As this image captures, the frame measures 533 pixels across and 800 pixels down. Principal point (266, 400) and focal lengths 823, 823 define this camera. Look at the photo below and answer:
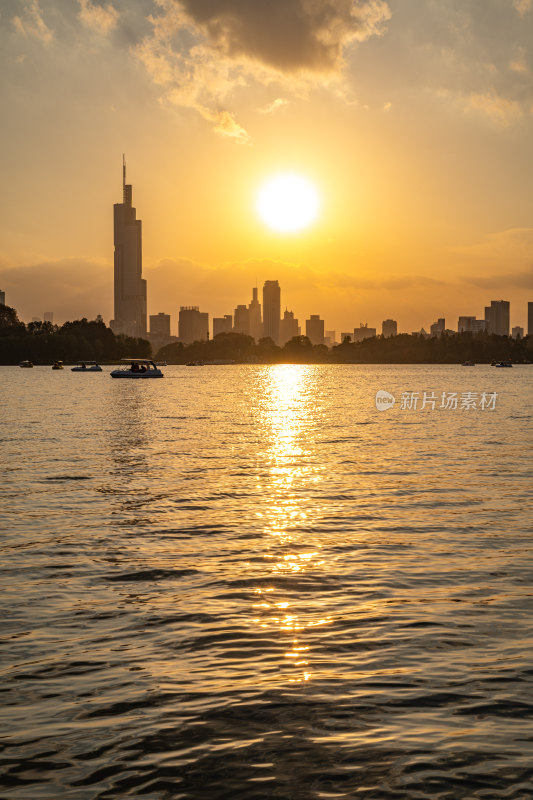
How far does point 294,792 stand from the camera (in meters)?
8.95

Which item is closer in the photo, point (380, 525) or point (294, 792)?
point (294, 792)

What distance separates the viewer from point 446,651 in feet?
44.3

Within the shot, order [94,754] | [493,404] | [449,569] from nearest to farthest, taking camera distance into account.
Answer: [94,754] → [449,569] → [493,404]

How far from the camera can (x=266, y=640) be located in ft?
46.1

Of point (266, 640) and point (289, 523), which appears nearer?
point (266, 640)

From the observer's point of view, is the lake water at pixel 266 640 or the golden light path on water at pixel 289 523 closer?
the lake water at pixel 266 640

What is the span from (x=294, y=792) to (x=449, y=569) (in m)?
11.0

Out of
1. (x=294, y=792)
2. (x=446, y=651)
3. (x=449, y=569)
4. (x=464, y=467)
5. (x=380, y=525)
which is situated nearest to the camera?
(x=294, y=792)

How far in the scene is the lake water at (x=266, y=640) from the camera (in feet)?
31.4

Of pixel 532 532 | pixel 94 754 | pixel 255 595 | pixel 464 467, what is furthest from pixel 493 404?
pixel 94 754

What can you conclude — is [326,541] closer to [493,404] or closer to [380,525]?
[380,525]

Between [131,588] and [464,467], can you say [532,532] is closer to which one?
[131,588]

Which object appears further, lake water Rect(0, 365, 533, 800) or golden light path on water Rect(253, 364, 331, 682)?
golden light path on water Rect(253, 364, 331, 682)

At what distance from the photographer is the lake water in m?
9.59
